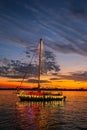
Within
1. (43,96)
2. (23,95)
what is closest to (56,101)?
(43,96)

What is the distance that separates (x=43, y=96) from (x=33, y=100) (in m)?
4.59

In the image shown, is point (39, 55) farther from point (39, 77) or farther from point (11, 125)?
point (11, 125)

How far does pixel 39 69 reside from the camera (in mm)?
111438

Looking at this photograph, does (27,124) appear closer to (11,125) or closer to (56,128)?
(11,125)

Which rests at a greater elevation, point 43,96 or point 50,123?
point 43,96

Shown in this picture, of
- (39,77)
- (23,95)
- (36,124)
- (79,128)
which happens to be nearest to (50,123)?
(36,124)

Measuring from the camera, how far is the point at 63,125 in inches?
2083

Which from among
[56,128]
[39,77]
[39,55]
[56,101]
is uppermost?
[39,55]

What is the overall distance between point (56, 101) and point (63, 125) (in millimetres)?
66503

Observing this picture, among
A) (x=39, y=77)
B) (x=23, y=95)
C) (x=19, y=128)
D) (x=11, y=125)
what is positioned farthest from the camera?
(x=23, y=95)

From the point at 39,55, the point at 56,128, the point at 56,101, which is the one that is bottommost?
the point at 56,128

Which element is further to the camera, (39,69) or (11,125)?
(39,69)

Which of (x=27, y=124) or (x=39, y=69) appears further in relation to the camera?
(x=39, y=69)

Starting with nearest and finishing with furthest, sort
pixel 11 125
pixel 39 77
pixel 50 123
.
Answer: pixel 11 125, pixel 50 123, pixel 39 77
